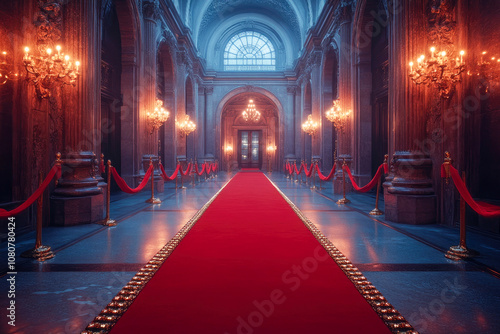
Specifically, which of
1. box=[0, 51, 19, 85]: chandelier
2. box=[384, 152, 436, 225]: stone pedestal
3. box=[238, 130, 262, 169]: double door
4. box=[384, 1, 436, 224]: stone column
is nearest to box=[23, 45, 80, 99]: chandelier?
box=[0, 51, 19, 85]: chandelier

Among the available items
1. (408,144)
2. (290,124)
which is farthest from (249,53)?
(408,144)

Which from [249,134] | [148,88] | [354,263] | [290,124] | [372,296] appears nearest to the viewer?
[372,296]

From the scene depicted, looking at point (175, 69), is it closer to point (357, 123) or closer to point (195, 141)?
point (195, 141)

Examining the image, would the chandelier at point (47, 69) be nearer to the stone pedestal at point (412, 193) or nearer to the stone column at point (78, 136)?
the stone column at point (78, 136)

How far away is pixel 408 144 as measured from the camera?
600 centimetres

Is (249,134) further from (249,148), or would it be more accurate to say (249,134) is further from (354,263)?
(354,263)

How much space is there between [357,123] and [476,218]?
5484 millimetres

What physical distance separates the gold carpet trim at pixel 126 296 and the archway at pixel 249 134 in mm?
23747

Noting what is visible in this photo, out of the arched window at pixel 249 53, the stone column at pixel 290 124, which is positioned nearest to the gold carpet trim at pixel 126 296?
the stone column at pixel 290 124

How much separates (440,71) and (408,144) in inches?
55.2

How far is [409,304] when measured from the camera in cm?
250

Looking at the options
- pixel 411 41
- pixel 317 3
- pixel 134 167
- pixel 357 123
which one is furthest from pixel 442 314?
pixel 317 3

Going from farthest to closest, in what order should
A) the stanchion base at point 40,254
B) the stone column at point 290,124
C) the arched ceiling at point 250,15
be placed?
the stone column at point 290,124 < the arched ceiling at point 250,15 < the stanchion base at point 40,254

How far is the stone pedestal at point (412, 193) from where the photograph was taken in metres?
5.66
